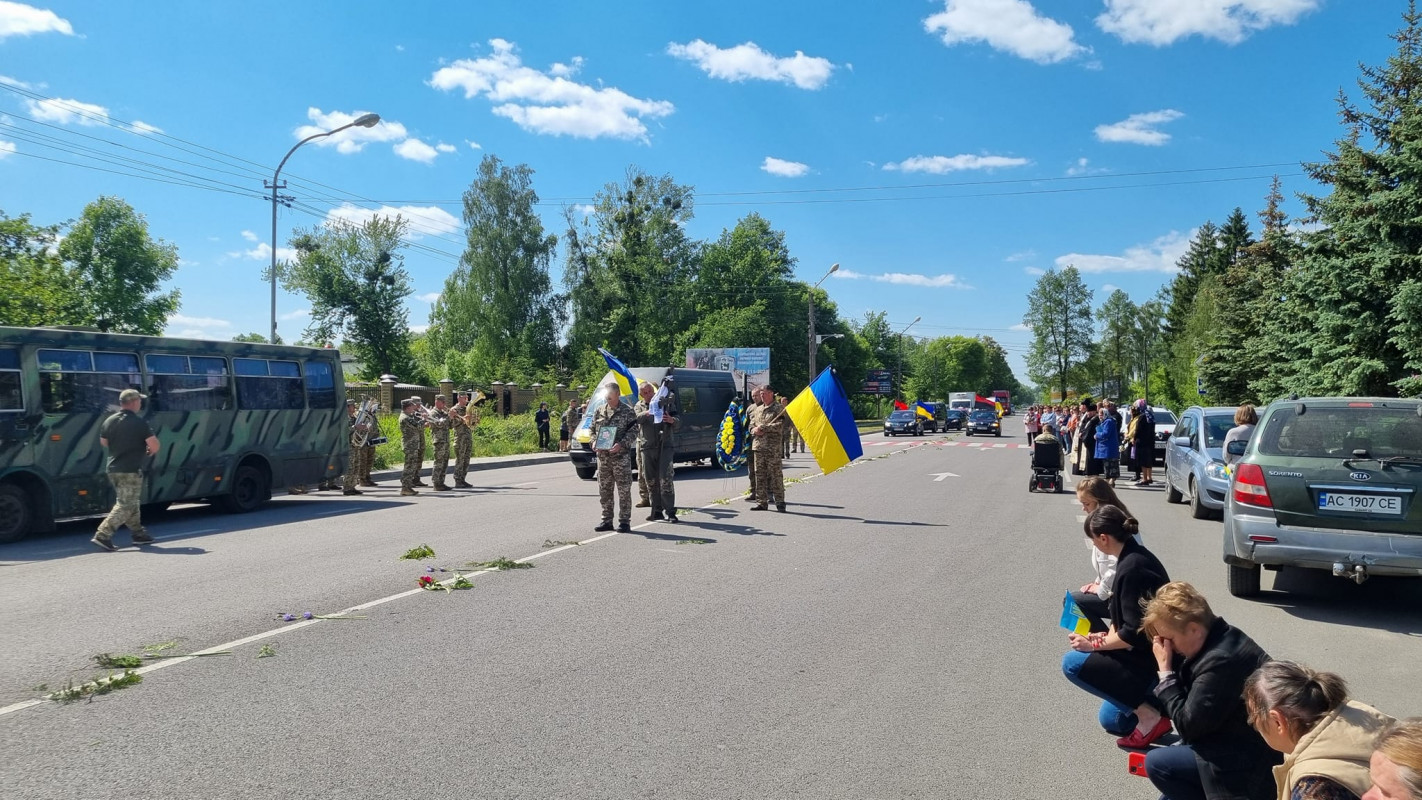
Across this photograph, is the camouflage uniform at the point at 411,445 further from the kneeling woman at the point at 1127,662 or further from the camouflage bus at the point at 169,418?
the kneeling woman at the point at 1127,662

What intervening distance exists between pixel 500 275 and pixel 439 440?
45579mm

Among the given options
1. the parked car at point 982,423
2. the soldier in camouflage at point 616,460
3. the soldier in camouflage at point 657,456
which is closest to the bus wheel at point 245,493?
the soldier in camouflage at point 657,456

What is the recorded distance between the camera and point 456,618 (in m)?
7.11

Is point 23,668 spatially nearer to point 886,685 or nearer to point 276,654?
point 276,654

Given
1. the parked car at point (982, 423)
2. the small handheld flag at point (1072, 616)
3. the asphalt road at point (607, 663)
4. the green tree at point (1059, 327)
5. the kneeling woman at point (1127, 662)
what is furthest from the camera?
the green tree at point (1059, 327)

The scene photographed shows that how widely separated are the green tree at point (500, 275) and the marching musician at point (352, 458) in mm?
41193

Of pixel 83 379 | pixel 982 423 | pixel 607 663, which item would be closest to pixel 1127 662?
pixel 607 663

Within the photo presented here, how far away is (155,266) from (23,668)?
76.6 m

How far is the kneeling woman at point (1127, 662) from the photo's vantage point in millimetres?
4461

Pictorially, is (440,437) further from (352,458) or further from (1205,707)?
(1205,707)

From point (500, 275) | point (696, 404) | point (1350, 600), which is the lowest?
point (1350, 600)

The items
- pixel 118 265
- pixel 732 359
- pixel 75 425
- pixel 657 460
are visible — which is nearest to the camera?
pixel 75 425

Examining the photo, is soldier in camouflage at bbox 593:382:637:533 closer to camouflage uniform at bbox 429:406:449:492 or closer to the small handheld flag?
camouflage uniform at bbox 429:406:449:492

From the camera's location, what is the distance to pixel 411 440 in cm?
1748
